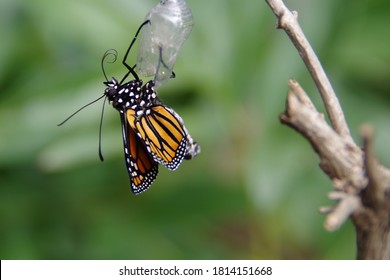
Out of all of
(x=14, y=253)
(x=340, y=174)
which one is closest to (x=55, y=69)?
(x=14, y=253)

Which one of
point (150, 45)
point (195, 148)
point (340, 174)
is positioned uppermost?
point (150, 45)

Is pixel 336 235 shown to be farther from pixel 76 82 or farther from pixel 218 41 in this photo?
pixel 76 82

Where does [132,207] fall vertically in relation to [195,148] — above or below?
above

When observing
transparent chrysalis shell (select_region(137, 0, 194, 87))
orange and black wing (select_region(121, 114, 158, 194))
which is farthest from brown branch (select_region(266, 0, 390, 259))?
orange and black wing (select_region(121, 114, 158, 194))

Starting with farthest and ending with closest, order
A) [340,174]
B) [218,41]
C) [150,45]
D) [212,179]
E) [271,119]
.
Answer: [212,179] < [218,41] < [271,119] < [150,45] < [340,174]

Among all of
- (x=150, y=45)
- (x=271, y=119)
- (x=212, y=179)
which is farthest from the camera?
(x=212, y=179)

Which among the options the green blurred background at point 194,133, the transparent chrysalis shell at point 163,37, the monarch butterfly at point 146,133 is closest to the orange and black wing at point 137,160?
the monarch butterfly at point 146,133

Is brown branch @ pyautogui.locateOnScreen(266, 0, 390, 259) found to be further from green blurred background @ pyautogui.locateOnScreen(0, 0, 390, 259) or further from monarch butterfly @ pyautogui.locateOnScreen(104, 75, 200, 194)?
green blurred background @ pyautogui.locateOnScreen(0, 0, 390, 259)

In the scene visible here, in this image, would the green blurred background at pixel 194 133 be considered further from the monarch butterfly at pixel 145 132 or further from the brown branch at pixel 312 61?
the brown branch at pixel 312 61
